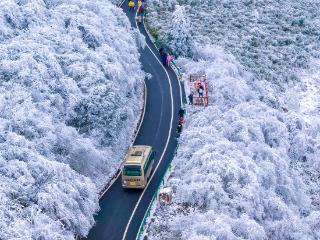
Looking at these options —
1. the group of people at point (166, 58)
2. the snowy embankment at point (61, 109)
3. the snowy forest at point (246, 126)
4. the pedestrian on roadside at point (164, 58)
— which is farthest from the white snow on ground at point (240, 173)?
the snowy embankment at point (61, 109)

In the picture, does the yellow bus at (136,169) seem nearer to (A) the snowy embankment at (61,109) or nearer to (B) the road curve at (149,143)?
(B) the road curve at (149,143)

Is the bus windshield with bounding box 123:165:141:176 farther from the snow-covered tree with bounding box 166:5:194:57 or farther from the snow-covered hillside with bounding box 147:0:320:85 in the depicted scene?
the snow-covered hillside with bounding box 147:0:320:85

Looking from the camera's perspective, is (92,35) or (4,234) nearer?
(4,234)

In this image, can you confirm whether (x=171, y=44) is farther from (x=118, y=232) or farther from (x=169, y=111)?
(x=118, y=232)

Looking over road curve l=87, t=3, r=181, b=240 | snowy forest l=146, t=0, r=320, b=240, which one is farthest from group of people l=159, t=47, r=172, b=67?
snowy forest l=146, t=0, r=320, b=240

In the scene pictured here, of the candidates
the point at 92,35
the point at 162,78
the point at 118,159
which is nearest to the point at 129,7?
the point at 162,78

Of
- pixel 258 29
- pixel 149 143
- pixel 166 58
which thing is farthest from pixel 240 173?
pixel 258 29
